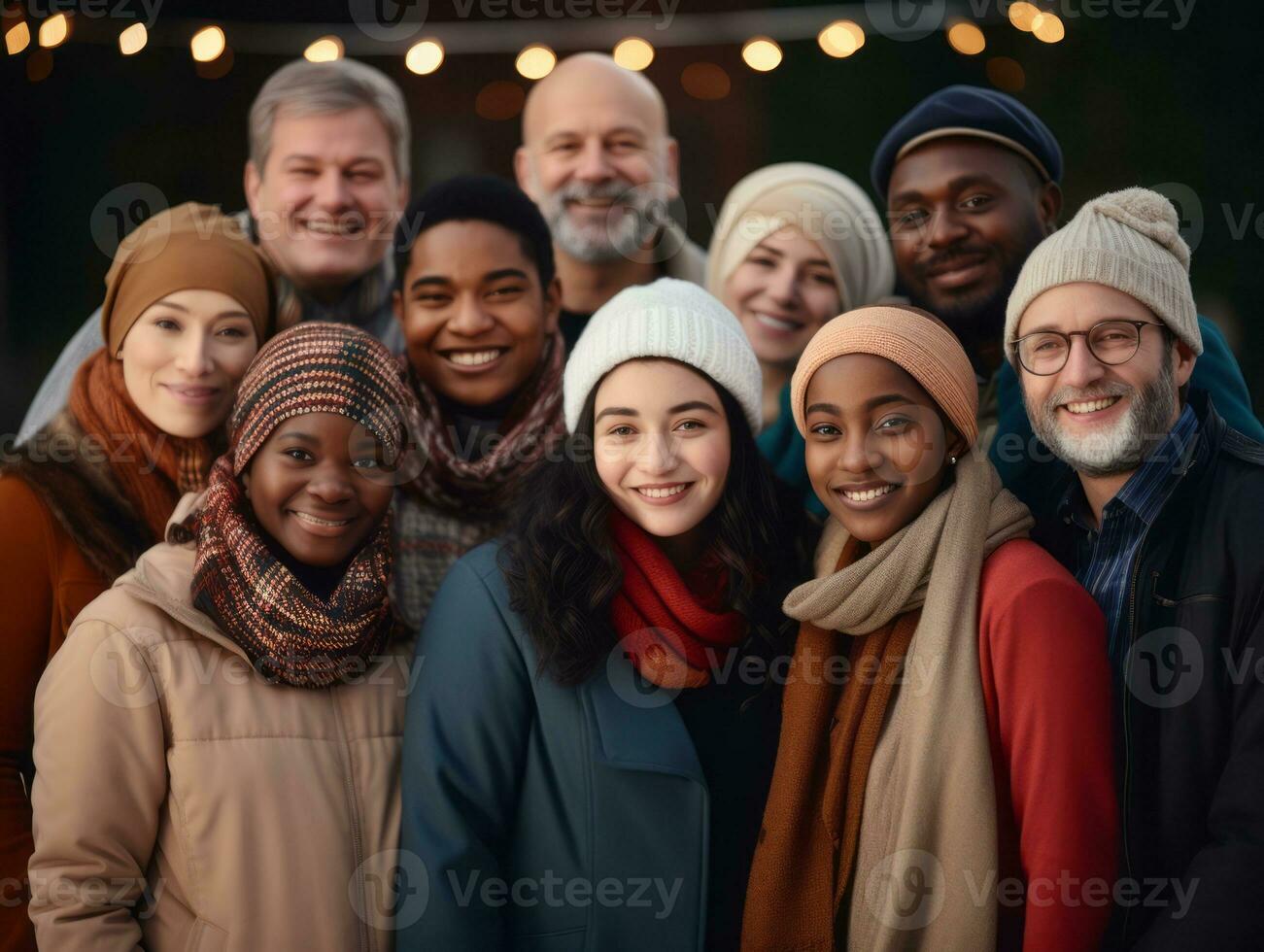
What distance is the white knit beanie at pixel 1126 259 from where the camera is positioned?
2.70m

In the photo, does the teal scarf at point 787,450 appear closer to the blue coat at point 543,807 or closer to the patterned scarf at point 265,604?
the blue coat at point 543,807

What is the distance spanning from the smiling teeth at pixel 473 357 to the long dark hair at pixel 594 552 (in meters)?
0.52

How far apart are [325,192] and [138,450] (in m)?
1.01

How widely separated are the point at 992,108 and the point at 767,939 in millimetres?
2309

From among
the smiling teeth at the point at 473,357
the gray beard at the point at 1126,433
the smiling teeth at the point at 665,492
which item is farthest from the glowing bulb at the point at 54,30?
the gray beard at the point at 1126,433

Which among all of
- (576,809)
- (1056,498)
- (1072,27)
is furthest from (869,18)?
(576,809)

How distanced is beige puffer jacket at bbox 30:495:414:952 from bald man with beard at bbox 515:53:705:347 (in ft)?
5.81

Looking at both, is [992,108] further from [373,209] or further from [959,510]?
[373,209]

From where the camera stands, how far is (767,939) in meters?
2.60

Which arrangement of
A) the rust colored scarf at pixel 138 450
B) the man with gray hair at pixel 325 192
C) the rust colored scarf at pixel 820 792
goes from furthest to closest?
the man with gray hair at pixel 325 192 → the rust colored scarf at pixel 138 450 → the rust colored scarf at pixel 820 792

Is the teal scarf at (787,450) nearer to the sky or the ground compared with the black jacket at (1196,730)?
nearer to the sky

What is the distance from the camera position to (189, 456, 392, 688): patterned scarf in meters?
2.70

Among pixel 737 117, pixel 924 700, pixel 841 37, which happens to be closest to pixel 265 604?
pixel 924 700

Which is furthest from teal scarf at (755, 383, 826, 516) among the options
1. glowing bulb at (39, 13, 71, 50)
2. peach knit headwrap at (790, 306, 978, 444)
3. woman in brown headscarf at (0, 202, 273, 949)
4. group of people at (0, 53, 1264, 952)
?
glowing bulb at (39, 13, 71, 50)
